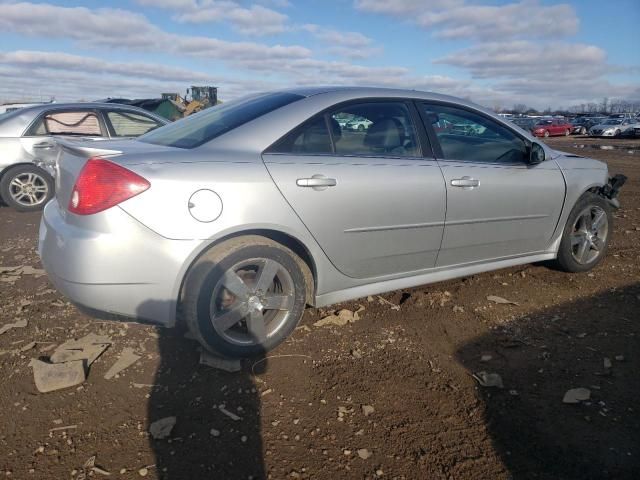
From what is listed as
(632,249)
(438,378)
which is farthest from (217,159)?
(632,249)

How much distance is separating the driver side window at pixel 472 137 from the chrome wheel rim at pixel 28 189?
5905 millimetres

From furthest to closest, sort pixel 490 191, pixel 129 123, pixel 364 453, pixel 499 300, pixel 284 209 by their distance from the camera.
Result: pixel 129 123 < pixel 499 300 < pixel 490 191 < pixel 284 209 < pixel 364 453

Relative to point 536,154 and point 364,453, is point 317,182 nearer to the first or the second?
point 364,453

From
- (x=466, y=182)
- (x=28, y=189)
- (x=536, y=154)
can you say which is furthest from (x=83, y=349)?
(x=28, y=189)

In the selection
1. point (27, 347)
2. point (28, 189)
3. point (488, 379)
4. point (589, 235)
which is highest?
point (589, 235)

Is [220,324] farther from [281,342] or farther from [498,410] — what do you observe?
[498,410]

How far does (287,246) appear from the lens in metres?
2.97

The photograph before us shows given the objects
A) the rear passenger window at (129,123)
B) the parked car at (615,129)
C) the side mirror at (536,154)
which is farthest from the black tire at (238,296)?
the parked car at (615,129)

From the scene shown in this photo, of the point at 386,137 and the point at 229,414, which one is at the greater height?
the point at 386,137

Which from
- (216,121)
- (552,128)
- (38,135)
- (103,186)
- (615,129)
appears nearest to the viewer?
(103,186)

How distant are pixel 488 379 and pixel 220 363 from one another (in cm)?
150

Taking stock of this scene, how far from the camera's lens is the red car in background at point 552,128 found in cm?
3719

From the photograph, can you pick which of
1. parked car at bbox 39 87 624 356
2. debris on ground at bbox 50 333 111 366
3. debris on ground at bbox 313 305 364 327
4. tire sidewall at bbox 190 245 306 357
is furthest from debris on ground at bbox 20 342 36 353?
debris on ground at bbox 313 305 364 327

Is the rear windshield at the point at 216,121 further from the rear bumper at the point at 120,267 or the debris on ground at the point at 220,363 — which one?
the debris on ground at the point at 220,363
